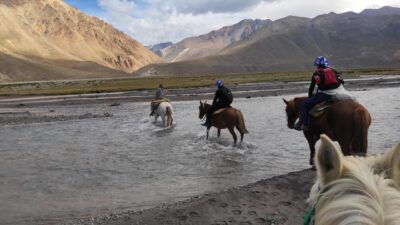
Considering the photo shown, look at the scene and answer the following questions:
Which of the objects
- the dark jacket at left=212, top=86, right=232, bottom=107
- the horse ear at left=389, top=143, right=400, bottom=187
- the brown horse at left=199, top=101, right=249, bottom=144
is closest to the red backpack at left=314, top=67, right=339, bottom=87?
the brown horse at left=199, top=101, right=249, bottom=144

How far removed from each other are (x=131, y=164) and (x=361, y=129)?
7735 mm

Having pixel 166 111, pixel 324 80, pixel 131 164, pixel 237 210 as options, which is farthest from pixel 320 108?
pixel 166 111

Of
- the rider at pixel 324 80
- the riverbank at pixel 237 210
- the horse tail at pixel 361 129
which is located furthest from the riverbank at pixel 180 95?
the riverbank at pixel 237 210

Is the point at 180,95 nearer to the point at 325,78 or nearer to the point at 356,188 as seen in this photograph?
the point at 325,78

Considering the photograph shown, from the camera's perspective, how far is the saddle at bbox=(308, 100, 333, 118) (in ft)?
33.5

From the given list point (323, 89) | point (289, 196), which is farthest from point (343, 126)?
point (289, 196)

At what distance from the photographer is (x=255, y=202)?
8789 mm

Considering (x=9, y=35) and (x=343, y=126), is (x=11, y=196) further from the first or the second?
(x=9, y=35)

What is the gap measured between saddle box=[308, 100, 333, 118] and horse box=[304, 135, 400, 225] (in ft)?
27.0

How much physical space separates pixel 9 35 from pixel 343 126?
8199 inches

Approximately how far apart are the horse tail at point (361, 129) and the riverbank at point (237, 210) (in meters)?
1.22

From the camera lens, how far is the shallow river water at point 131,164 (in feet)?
34.6

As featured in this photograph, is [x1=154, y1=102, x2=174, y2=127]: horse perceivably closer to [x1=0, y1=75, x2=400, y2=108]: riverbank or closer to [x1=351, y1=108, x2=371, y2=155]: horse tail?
[x1=351, y1=108, x2=371, y2=155]: horse tail

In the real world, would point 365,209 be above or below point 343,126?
above
